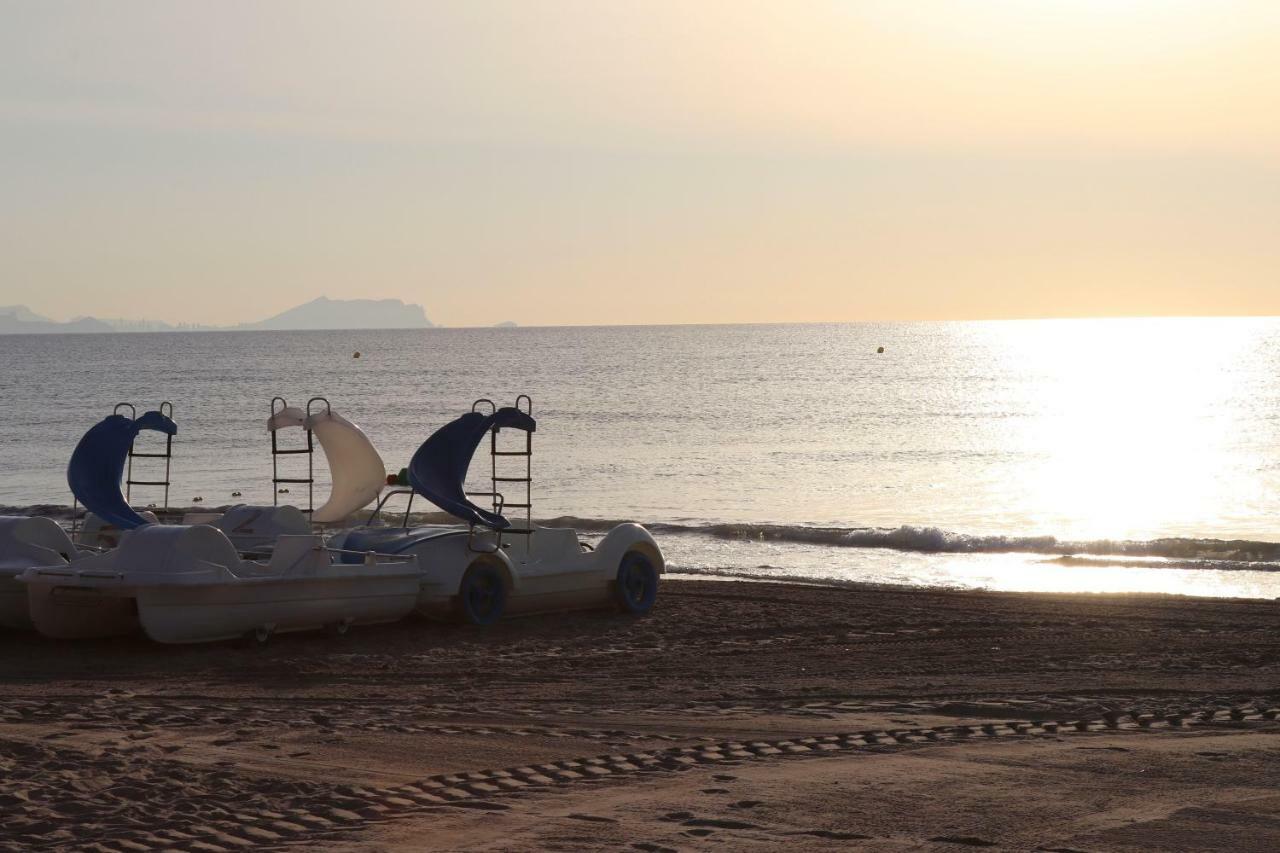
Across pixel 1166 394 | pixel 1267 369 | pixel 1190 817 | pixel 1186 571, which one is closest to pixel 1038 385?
pixel 1166 394

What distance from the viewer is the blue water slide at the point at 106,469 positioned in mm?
13320

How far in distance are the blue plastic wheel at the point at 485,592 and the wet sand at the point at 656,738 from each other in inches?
6.9

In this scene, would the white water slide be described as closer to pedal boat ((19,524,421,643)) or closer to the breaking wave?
pedal boat ((19,524,421,643))

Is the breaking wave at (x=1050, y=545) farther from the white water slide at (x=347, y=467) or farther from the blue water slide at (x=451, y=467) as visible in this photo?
the blue water slide at (x=451, y=467)

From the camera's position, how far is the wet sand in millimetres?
6137

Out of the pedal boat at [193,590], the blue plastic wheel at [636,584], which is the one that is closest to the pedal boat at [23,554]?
the pedal boat at [193,590]

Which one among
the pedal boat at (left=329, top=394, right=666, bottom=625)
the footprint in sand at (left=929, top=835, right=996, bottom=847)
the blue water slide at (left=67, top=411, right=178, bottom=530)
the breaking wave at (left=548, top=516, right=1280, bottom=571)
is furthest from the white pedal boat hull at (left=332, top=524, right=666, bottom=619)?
the breaking wave at (left=548, top=516, right=1280, bottom=571)

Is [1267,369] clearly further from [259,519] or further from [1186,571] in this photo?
[259,519]

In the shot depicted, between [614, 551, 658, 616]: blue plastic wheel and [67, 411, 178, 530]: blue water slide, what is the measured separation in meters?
4.24

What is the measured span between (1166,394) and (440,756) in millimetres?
78092

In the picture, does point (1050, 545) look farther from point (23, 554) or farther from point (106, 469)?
point (23, 554)

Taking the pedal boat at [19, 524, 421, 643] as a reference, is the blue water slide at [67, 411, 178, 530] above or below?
above

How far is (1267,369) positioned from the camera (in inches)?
4058

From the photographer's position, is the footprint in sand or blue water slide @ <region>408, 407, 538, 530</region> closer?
the footprint in sand
